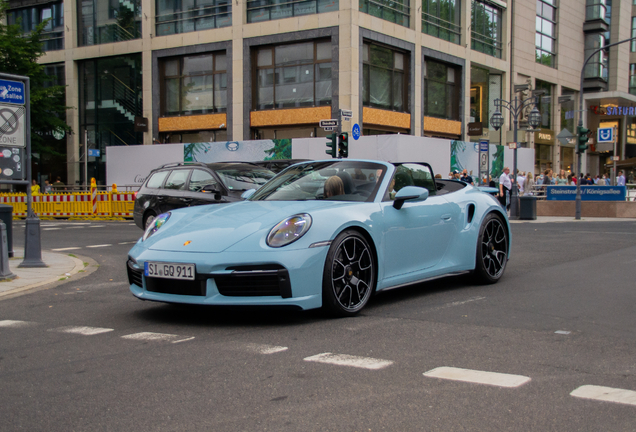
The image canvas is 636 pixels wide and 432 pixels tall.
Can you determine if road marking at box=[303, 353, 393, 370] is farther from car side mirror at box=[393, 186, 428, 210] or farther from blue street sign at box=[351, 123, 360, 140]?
blue street sign at box=[351, 123, 360, 140]

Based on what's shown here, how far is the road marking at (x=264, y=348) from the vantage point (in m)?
4.52

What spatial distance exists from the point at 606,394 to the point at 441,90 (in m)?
33.4

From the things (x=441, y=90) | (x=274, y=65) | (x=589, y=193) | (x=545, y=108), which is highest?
(x=274, y=65)

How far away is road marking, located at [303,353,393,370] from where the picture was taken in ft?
13.6

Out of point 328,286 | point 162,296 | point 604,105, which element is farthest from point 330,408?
point 604,105

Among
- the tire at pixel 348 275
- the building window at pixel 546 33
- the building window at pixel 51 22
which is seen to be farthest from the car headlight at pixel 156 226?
the building window at pixel 546 33

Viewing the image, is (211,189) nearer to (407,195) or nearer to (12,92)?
(12,92)

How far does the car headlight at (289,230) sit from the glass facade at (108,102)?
32526 millimetres

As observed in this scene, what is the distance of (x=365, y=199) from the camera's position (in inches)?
244

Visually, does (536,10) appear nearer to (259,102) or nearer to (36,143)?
(259,102)

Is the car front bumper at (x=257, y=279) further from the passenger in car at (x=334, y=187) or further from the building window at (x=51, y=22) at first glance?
the building window at (x=51, y=22)

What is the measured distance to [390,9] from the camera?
31.9 meters

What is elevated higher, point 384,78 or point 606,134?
point 384,78

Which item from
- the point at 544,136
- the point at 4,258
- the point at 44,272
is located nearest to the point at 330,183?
the point at 4,258
